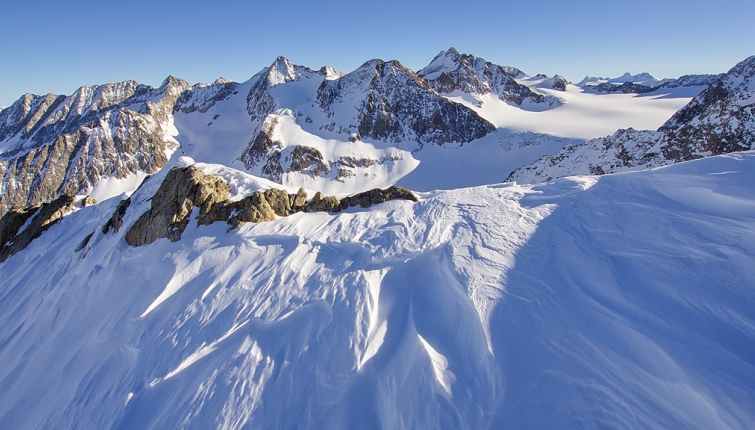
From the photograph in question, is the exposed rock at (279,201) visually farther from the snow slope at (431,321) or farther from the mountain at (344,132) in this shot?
the mountain at (344,132)

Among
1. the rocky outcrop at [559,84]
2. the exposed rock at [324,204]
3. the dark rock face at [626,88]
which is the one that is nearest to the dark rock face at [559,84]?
the rocky outcrop at [559,84]

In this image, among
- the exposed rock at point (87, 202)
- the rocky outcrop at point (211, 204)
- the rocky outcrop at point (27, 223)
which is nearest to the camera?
the rocky outcrop at point (211, 204)

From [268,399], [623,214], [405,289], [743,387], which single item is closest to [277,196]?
[405,289]

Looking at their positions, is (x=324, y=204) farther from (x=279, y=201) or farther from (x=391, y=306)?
(x=391, y=306)

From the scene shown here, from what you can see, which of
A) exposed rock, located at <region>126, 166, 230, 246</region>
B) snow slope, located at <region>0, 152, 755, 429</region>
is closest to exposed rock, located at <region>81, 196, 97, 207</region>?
snow slope, located at <region>0, 152, 755, 429</region>

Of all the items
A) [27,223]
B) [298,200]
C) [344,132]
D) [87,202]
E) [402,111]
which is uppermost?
[402,111]

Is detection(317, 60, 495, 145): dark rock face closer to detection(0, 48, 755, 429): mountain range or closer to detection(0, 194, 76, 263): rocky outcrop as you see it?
detection(0, 194, 76, 263): rocky outcrop

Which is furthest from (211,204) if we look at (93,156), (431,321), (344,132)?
(93,156)
